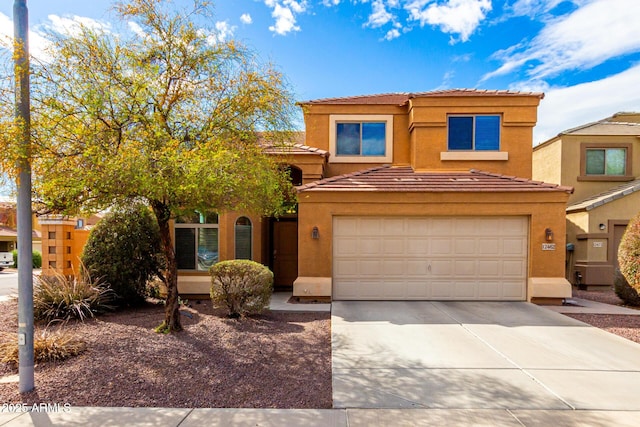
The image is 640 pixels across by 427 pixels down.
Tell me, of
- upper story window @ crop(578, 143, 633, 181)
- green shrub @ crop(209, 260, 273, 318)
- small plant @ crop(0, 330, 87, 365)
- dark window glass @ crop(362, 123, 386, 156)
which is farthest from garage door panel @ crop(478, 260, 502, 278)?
small plant @ crop(0, 330, 87, 365)

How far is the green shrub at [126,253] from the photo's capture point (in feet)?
27.3

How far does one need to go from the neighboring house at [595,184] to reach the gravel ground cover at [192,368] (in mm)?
11054

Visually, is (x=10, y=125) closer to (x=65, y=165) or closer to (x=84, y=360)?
(x=65, y=165)

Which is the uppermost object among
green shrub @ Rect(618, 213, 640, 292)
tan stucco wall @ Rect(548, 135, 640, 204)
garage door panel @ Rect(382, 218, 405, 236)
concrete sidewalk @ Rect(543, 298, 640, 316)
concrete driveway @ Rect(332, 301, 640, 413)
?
tan stucco wall @ Rect(548, 135, 640, 204)

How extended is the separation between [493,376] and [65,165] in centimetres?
671

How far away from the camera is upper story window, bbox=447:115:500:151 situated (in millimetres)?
11789

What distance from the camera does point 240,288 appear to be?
24.5 feet

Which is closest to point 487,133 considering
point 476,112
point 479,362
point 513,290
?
point 476,112

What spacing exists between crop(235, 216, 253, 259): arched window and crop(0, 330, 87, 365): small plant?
17.3ft

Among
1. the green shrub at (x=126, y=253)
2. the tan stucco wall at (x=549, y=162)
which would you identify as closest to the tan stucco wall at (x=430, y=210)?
the green shrub at (x=126, y=253)

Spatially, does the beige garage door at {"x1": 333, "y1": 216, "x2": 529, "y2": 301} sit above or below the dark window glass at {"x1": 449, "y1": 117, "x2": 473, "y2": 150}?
below

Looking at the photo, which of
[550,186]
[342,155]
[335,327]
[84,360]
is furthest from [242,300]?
[550,186]

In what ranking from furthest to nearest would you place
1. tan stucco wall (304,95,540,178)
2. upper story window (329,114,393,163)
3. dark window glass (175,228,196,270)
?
upper story window (329,114,393,163)
tan stucco wall (304,95,540,178)
dark window glass (175,228,196,270)

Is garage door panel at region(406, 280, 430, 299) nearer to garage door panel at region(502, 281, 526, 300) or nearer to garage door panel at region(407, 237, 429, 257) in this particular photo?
garage door panel at region(407, 237, 429, 257)
